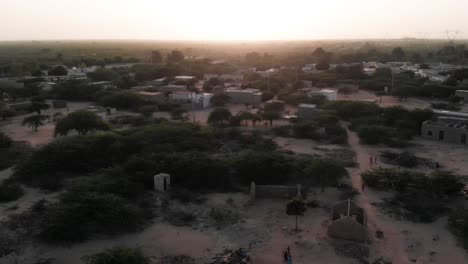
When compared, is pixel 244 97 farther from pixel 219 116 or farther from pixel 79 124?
pixel 79 124

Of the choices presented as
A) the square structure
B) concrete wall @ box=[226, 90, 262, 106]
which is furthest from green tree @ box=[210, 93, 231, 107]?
the square structure

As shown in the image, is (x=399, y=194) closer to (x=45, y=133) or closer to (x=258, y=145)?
(x=258, y=145)

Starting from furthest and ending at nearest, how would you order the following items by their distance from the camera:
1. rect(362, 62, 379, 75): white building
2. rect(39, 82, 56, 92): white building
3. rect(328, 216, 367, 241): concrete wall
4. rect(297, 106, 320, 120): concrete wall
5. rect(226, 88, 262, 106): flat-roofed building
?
rect(362, 62, 379, 75): white building
rect(39, 82, 56, 92): white building
rect(226, 88, 262, 106): flat-roofed building
rect(297, 106, 320, 120): concrete wall
rect(328, 216, 367, 241): concrete wall

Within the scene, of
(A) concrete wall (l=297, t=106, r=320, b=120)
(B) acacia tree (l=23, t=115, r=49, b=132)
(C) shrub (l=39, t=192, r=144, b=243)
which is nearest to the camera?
(C) shrub (l=39, t=192, r=144, b=243)

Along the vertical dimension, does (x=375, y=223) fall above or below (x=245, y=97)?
below

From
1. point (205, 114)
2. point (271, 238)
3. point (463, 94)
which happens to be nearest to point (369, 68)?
point (463, 94)

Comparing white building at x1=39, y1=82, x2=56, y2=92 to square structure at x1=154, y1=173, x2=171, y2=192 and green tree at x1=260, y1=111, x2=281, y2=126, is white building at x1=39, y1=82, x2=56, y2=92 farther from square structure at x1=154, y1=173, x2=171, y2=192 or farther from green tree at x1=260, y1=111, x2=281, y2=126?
square structure at x1=154, y1=173, x2=171, y2=192

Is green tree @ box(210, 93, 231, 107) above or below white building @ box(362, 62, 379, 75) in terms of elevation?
below
